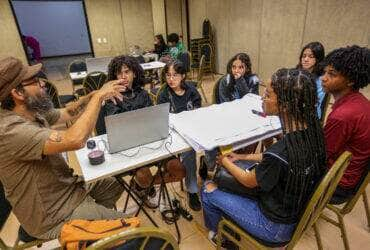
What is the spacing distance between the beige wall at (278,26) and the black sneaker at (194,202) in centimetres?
359

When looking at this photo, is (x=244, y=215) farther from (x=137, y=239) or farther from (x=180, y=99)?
(x=180, y=99)

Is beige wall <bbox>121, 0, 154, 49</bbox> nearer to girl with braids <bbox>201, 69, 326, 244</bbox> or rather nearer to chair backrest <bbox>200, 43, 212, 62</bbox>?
chair backrest <bbox>200, 43, 212, 62</bbox>

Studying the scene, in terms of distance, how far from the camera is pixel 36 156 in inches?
45.6

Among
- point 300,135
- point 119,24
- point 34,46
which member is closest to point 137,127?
point 300,135

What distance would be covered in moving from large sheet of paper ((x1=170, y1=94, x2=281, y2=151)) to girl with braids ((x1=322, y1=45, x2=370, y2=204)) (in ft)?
1.30

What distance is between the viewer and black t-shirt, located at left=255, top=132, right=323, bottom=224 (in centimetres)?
110

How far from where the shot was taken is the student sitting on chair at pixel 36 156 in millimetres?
1153

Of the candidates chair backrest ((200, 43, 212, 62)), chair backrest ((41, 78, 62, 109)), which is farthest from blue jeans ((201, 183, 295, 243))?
chair backrest ((200, 43, 212, 62))

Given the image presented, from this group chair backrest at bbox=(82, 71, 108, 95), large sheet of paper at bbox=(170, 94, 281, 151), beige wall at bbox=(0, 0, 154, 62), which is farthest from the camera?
beige wall at bbox=(0, 0, 154, 62)

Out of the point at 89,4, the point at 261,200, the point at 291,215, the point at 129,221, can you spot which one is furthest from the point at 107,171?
the point at 89,4

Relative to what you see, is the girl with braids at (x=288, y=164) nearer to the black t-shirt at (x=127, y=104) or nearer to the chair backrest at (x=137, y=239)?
the chair backrest at (x=137, y=239)

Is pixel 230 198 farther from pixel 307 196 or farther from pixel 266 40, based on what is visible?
pixel 266 40

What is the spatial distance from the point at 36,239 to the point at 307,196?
4.70ft

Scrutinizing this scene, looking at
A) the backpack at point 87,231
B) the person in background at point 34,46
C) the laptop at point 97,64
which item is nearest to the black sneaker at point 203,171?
the backpack at point 87,231
